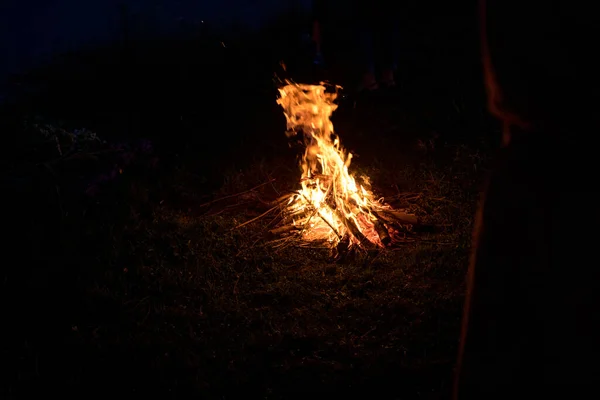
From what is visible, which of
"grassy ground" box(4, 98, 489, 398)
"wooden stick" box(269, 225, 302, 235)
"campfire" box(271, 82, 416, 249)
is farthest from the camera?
"wooden stick" box(269, 225, 302, 235)

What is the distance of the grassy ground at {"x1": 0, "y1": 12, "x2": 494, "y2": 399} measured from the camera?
10.9 feet

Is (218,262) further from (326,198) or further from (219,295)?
(326,198)

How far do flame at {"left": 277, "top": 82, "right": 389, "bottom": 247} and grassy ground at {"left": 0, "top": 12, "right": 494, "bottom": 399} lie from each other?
1.09ft

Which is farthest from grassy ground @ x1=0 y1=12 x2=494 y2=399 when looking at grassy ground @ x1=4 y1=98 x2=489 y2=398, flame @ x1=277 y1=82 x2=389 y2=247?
flame @ x1=277 y1=82 x2=389 y2=247

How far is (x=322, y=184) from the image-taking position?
5.11 meters

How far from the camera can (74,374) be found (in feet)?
11.0

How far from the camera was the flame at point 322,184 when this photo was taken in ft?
15.9

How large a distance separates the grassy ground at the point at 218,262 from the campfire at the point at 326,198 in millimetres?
244

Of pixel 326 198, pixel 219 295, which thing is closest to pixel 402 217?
pixel 326 198

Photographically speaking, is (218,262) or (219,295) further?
(218,262)

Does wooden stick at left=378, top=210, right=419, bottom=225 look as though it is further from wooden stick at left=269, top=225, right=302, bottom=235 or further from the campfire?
wooden stick at left=269, top=225, right=302, bottom=235

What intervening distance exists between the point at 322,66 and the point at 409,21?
9.99ft

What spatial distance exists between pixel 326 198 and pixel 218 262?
1.10 meters

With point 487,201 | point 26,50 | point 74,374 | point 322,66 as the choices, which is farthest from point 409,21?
point 487,201
